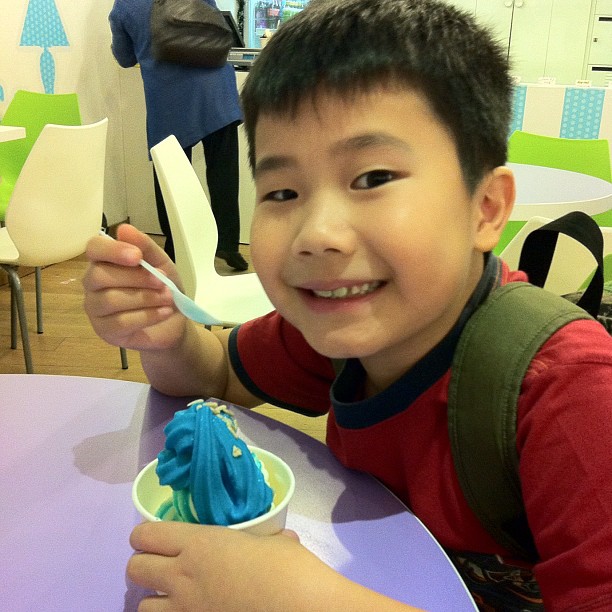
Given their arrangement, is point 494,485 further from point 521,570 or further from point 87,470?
point 87,470

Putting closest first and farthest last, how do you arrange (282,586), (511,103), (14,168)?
(282,586) → (511,103) → (14,168)

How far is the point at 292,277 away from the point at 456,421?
20 cm

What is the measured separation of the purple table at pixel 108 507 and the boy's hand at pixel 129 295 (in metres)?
0.07

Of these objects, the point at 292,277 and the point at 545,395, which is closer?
the point at 545,395

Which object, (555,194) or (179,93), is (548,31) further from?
(555,194)

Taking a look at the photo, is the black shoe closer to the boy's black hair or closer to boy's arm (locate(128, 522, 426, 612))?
the boy's black hair

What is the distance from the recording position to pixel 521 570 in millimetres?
646

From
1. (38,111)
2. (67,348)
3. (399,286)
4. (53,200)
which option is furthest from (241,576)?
(38,111)

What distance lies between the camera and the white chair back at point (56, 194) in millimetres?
2076

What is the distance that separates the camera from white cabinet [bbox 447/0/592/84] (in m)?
5.43

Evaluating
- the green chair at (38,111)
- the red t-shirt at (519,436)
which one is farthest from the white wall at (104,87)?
the red t-shirt at (519,436)

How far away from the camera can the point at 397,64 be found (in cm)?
63

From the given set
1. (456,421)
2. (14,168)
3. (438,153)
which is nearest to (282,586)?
(456,421)

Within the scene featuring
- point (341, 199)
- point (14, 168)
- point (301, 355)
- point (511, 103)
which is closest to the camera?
point (341, 199)
